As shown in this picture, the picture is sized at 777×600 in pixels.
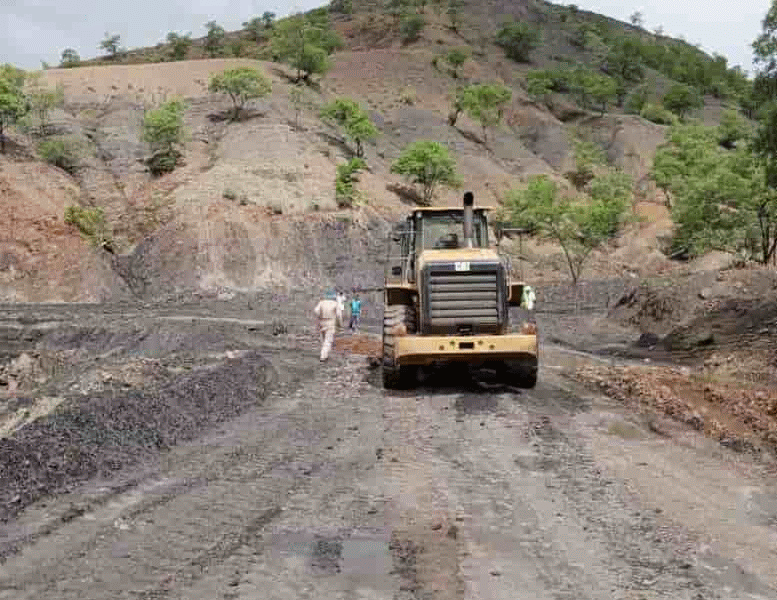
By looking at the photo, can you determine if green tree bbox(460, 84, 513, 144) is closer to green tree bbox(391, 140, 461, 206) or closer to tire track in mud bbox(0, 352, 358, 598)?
green tree bbox(391, 140, 461, 206)

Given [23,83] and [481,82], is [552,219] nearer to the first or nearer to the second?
[23,83]

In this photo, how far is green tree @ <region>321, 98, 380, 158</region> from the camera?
69625 millimetres

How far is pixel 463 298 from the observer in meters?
15.4

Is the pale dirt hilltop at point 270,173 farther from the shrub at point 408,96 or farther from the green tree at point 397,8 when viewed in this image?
the green tree at point 397,8

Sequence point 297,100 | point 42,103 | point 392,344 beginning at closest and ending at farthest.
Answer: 1. point 392,344
2. point 42,103
3. point 297,100

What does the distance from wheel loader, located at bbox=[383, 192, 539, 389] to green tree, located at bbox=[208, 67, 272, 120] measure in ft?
190

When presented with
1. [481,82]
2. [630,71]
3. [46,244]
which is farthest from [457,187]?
[630,71]

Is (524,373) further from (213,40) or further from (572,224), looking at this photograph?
(213,40)

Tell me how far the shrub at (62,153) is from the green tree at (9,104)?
2436 mm

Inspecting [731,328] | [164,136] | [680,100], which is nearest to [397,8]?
[680,100]

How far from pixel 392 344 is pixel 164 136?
5021cm

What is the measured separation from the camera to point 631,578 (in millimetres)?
6359

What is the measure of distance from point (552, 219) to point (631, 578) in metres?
45.1

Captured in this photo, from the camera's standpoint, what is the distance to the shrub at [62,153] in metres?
60.6
